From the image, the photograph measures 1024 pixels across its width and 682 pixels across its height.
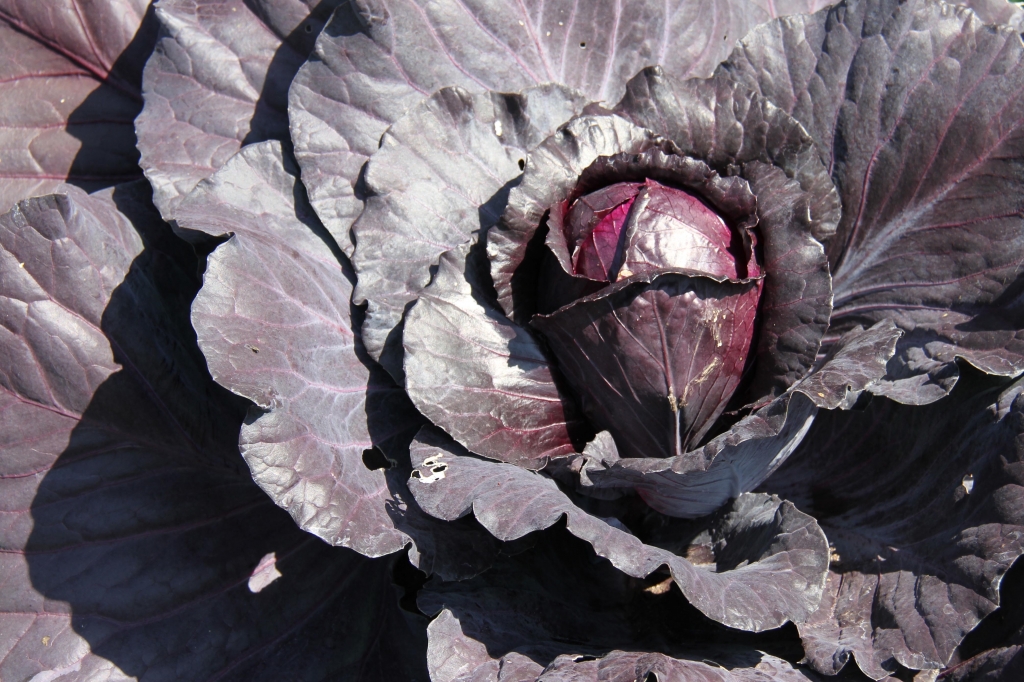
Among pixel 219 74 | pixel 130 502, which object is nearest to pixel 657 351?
pixel 130 502

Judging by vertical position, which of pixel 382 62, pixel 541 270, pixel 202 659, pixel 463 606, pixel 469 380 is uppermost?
pixel 382 62

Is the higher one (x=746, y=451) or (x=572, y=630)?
(x=746, y=451)

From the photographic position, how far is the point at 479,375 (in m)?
2.20

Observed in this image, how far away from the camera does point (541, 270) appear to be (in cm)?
225

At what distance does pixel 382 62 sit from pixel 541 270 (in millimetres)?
815

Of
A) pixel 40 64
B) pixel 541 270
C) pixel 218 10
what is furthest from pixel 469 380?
pixel 40 64

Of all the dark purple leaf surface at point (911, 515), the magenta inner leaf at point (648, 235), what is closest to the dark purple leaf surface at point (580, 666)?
the dark purple leaf surface at point (911, 515)

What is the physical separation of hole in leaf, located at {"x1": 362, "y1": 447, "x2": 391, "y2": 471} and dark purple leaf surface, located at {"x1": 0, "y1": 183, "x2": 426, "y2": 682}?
43cm

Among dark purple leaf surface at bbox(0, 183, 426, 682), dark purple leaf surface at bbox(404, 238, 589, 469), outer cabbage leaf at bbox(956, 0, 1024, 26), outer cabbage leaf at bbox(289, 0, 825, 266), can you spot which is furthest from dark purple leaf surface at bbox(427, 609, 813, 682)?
outer cabbage leaf at bbox(956, 0, 1024, 26)

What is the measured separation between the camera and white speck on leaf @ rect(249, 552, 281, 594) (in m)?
2.40

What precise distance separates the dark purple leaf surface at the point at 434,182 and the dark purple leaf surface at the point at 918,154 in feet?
2.16

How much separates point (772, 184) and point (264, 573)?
6.09 ft

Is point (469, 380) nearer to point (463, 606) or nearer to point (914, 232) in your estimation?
point (463, 606)

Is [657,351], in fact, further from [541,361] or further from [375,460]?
[375,460]
